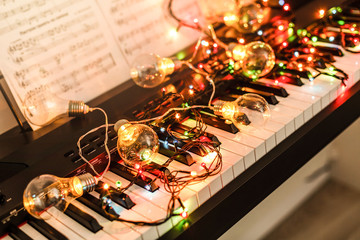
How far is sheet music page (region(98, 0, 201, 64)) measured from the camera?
7.52 feet

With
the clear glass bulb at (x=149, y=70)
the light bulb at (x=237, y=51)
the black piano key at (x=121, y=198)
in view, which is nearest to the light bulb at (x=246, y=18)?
the light bulb at (x=237, y=51)

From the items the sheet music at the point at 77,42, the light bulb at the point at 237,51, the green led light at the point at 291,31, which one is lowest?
the green led light at the point at 291,31

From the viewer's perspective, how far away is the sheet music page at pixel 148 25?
2291mm

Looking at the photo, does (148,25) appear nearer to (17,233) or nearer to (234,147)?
(234,147)

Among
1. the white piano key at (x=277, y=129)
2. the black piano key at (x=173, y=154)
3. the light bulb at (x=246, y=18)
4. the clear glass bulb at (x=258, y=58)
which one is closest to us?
the black piano key at (x=173, y=154)

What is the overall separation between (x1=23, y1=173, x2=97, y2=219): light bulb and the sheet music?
0.53 metres

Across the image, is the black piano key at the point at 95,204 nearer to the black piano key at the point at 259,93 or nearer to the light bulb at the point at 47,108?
the light bulb at the point at 47,108

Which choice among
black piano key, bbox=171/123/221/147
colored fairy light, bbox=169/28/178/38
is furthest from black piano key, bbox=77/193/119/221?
colored fairy light, bbox=169/28/178/38

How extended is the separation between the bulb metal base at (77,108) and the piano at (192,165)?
5 centimetres

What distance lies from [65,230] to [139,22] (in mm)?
1140

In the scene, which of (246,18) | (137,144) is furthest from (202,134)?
Result: (246,18)

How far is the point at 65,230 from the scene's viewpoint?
5.42 ft

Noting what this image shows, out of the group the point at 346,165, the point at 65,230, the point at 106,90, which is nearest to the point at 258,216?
the point at 346,165

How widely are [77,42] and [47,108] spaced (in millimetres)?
366
